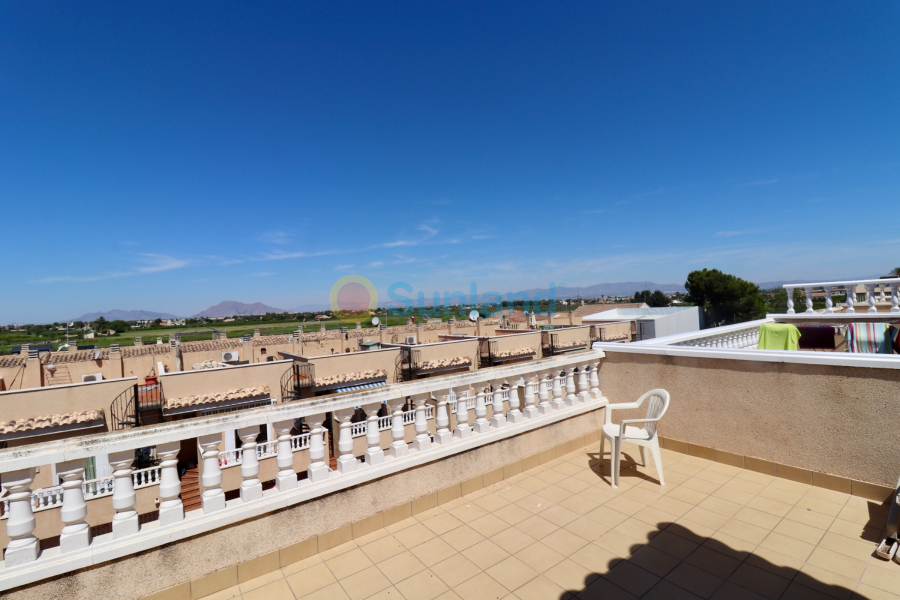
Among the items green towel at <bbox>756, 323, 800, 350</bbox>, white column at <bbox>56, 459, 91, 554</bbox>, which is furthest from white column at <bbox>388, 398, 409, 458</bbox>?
green towel at <bbox>756, 323, 800, 350</bbox>

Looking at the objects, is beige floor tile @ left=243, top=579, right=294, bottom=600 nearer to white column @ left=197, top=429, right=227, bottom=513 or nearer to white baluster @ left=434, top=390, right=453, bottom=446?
white column @ left=197, top=429, right=227, bottom=513

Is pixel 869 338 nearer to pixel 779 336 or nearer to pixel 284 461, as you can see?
pixel 779 336

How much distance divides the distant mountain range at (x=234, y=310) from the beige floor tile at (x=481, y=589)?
83469 millimetres

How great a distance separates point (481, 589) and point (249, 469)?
1.60 meters

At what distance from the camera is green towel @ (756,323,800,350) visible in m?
5.10

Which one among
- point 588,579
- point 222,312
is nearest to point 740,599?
point 588,579

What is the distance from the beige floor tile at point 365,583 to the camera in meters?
2.32

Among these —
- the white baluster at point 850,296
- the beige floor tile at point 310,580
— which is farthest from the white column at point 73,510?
the white baluster at point 850,296

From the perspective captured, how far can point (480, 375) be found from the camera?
3.52 m

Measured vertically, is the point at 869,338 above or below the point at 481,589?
above

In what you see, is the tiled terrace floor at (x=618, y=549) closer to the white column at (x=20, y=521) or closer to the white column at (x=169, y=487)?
the white column at (x=169, y=487)

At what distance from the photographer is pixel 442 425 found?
3.31 metres

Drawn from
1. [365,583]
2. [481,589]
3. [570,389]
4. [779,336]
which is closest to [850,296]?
[779,336]

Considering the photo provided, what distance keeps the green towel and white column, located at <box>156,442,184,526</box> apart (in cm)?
632
